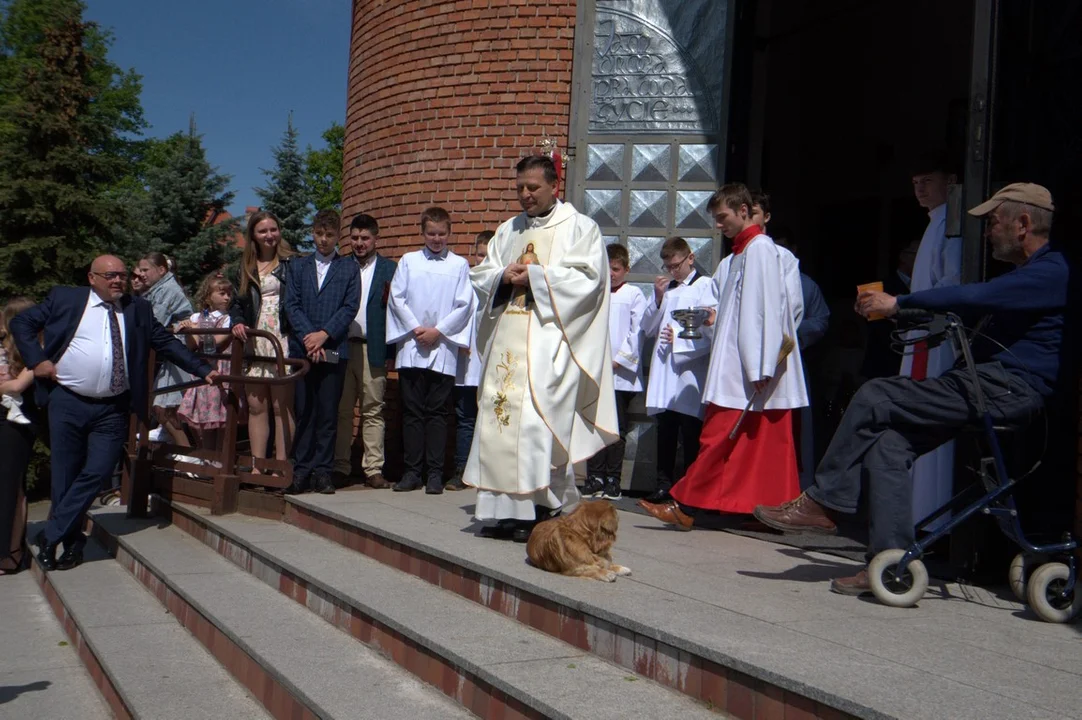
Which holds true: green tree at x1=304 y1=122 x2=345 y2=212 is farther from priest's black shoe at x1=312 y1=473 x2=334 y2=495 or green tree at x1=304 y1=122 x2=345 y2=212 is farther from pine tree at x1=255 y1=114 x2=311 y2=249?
priest's black shoe at x1=312 y1=473 x2=334 y2=495

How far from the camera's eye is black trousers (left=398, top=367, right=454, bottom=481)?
8.51 m

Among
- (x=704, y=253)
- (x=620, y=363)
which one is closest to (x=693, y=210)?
(x=704, y=253)

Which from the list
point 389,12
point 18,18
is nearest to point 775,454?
point 389,12

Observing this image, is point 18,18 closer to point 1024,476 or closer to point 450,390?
A: point 450,390

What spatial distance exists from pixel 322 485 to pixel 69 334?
6.87ft

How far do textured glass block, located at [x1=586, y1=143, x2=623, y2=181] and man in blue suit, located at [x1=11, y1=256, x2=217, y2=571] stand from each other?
3855 mm

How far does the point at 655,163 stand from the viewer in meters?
9.08

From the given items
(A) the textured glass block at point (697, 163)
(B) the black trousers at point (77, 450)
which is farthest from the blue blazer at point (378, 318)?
(A) the textured glass block at point (697, 163)

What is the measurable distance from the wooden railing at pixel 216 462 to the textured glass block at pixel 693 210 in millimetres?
3269

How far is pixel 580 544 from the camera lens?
16.7 ft

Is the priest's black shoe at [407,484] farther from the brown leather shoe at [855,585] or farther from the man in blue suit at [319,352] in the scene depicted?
the brown leather shoe at [855,585]

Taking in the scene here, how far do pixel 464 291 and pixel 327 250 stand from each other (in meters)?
1.13

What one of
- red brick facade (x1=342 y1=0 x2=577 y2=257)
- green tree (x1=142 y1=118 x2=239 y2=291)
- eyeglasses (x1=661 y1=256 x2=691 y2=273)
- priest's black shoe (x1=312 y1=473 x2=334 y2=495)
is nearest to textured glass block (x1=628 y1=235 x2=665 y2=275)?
eyeglasses (x1=661 y1=256 x2=691 y2=273)

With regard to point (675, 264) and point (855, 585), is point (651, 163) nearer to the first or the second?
point (675, 264)
